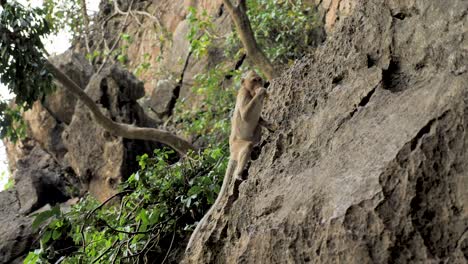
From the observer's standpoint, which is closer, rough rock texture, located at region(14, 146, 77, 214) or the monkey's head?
the monkey's head

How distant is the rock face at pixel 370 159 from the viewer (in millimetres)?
2934

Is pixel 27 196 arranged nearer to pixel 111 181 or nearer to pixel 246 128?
pixel 111 181

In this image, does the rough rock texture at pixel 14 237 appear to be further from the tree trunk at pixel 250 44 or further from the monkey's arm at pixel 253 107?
the monkey's arm at pixel 253 107

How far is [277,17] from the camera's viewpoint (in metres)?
10.0

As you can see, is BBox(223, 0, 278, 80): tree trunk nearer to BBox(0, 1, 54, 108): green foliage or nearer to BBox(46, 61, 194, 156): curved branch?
BBox(46, 61, 194, 156): curved branch

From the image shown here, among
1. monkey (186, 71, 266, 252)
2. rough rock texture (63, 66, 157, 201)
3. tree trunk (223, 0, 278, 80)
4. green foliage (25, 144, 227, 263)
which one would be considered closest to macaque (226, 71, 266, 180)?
monkey (186, 71, 266, 252)

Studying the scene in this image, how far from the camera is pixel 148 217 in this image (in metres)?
5.60

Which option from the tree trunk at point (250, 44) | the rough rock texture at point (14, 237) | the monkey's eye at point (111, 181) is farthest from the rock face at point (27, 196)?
the tree trunk at point (250, 44)

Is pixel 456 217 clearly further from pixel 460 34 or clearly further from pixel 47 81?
pixel 47 81

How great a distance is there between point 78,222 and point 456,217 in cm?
410

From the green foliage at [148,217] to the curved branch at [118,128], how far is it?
1.91m

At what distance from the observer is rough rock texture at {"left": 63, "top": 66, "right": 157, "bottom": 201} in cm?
919

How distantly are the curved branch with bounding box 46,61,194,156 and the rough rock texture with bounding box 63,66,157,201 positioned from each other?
2.34 feet

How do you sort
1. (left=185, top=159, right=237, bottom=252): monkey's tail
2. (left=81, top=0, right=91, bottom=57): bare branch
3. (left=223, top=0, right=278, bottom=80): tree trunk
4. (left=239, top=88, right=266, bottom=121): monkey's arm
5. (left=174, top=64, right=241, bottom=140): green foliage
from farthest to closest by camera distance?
(left=81, top=0, right=91, bottom=57): bare branch
(left=174, top=64, right=241, bottom=140): green foliage
(left=223, top=0, right=278, bottom=80): tree trunk
(left=239, top=88, right=266, bottom=121): monkey's arm
(left=185, top=159, right=237, bottom=252): monkey's tail
